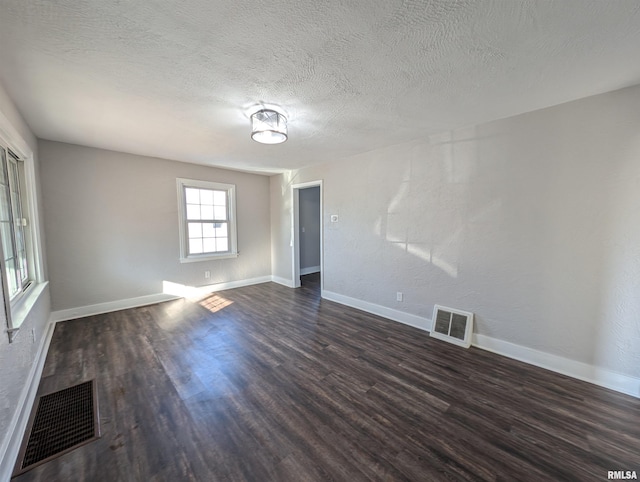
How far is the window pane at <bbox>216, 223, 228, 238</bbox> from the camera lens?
5.03 meters

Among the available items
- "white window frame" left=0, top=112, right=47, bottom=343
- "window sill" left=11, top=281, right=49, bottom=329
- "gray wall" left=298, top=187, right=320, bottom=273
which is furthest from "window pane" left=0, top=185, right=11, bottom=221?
"gray wall" left=298, top=187, right=320, bottom=273

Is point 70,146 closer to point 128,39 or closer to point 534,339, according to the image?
point 128,39

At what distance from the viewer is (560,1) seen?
3.96 ft

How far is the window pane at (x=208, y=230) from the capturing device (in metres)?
4.84

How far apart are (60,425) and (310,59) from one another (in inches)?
118

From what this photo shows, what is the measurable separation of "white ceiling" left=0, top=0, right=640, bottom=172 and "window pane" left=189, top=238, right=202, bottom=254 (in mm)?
2381

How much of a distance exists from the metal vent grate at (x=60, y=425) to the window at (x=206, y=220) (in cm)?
271

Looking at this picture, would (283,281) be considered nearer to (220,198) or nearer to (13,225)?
(220,198)

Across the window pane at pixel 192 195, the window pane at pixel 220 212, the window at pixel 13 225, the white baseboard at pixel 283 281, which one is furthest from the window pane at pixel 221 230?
the window at pixel 13 225

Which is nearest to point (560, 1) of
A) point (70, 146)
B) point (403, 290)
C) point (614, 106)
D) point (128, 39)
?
point (614, 106)

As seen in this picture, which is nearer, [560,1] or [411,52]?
[560,1]

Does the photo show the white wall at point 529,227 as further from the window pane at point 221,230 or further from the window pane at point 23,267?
the window pane at point 23,267

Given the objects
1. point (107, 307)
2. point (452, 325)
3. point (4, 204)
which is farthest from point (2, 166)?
point (452, 325)

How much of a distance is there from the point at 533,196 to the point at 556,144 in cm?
48
